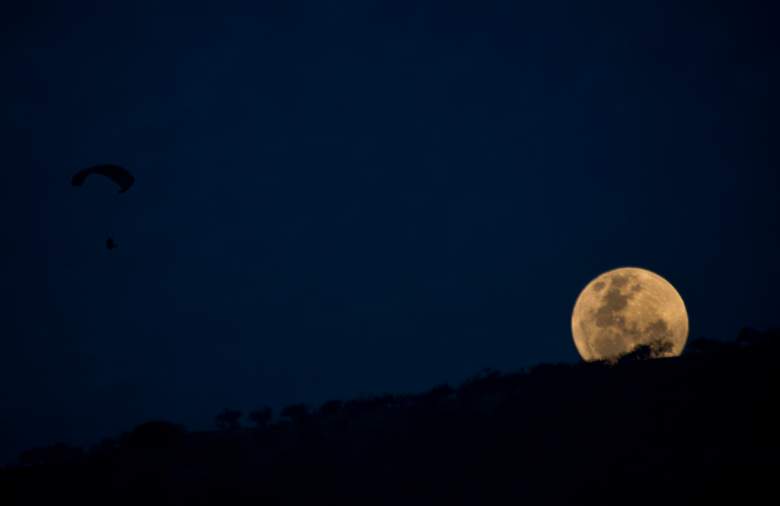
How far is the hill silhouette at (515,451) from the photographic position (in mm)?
21688

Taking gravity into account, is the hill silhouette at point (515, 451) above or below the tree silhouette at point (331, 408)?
below

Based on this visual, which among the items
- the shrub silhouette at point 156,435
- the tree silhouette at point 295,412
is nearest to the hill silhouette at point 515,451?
the shrub silhouette at point 156,435

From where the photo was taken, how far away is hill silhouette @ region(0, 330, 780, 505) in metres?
21.7

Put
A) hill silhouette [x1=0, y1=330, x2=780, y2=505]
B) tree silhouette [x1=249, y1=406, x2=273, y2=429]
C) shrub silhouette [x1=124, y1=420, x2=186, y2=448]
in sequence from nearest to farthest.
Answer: hill silhouette [x1=0, y1=330, x2=780, y2=505]
shrub silhouette [x1=124, y1=420, x2=186, y2=448]
tree silhouette [x1=249, y1=406, x2=273, y2=429]

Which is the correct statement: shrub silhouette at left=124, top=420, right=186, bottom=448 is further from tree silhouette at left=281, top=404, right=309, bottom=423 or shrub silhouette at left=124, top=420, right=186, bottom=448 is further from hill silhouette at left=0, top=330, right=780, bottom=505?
tree silhouette at left=281, top=404, right=309, bottom=423

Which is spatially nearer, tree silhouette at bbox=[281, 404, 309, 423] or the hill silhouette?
the hill silhouette

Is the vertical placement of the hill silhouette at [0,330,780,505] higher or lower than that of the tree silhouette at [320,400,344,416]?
lower

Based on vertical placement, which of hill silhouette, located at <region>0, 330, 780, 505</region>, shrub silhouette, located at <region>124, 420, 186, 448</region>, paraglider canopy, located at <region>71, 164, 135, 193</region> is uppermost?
paraglider canopy, located at <region>71, 164, 135, 193</region>

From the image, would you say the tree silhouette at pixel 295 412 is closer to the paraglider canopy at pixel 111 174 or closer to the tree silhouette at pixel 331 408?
the tree silhouette at pixel 331 408

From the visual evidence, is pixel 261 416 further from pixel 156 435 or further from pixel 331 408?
pixel 156 435

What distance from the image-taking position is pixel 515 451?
2591 cm

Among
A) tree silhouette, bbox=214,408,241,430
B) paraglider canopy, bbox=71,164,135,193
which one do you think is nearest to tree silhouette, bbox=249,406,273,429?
tree silhouette, bbox=214,408,241,430

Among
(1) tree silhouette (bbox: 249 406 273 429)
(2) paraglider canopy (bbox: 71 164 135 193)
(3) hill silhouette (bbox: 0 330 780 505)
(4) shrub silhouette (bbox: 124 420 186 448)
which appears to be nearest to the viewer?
(3) hill silhouette (bbox: 0 330 780 505)

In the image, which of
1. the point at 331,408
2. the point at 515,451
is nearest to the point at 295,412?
the point at 331,408
